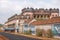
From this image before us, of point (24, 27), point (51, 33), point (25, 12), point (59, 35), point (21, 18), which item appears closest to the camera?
point (59, 35)

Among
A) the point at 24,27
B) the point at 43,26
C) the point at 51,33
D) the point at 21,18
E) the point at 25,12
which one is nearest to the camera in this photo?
the point at 51,33

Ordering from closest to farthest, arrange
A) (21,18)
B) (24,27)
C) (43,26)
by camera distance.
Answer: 1. (43,26)
2. (24,27)
3. (21,18)

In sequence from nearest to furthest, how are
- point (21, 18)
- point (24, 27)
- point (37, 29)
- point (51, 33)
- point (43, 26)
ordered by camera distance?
1. point (51, 33)
2. point (43, 26)
3. point (37, 29)
4. point (24, 27)
5. point (21, 18)

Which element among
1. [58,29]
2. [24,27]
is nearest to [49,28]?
[58,29]

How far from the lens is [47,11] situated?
17200 centimetres

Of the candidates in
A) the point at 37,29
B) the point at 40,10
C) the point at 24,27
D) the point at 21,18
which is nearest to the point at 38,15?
the point at 40,10

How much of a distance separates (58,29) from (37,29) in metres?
18.7

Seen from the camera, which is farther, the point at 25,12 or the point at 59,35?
the point at 25,12

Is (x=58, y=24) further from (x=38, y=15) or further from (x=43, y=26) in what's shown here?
(x=38, y=15)

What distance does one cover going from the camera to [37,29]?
73.3 meters

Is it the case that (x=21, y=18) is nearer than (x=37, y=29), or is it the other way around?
(x=37, y=29)

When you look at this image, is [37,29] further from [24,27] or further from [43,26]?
[24,27]

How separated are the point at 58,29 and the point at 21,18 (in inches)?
3391

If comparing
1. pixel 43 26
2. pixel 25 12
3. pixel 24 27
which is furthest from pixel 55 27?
pixel 25 12
